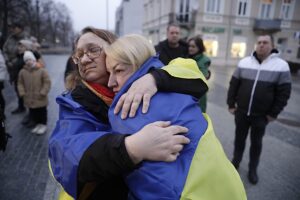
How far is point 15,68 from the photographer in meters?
6.11

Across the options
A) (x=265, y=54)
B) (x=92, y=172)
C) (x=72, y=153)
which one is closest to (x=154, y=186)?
(x=92, y=172)

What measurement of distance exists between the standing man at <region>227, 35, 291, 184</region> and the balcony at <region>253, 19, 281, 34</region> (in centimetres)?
2803

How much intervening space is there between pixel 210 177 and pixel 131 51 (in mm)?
654

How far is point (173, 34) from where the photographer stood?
176 inches

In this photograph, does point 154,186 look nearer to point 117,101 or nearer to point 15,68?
point 117,101

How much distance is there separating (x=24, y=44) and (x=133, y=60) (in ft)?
18.2

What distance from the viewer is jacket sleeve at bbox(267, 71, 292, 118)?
3553 millimetres

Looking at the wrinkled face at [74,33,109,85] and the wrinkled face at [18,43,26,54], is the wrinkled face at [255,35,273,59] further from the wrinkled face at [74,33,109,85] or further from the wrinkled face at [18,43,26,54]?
the wrinkled face at [18,43,26,54]

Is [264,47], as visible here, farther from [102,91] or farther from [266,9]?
[266,9]

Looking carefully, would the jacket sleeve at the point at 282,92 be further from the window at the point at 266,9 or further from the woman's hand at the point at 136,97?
the window at the point at 266,9

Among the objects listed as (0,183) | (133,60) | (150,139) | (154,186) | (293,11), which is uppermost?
(293,11)

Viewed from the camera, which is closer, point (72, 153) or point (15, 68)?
point (72, 153)

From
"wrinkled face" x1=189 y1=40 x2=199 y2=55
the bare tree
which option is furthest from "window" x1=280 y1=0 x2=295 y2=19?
"wrinkled face" x1=189 y1=40 x2=199 y2=55

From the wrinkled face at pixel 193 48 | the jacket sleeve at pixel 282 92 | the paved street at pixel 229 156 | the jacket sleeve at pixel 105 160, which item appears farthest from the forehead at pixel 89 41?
the wrinkled face at pixel 193 48
